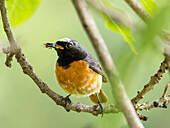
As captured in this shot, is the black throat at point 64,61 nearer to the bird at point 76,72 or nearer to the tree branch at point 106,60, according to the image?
the bird at point 76,72

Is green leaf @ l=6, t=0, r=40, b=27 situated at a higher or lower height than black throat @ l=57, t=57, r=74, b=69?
lower

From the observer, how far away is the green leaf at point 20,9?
4.89 feet

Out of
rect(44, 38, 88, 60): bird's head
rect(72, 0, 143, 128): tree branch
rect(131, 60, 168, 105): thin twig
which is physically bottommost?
rect(72, 0, 143, 128): tree branch

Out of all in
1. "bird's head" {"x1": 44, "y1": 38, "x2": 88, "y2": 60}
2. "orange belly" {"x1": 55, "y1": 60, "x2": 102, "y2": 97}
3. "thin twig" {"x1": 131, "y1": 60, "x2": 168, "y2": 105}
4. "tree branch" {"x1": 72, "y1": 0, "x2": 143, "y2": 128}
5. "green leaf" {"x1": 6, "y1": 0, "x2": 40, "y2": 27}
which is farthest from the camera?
"bird's head" {"x1": 44, "y1": 38, "x2": 88, "y2": 60}

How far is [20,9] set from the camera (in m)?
1.59

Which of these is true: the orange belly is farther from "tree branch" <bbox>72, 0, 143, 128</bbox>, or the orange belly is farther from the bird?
"tree branch" <bbox>72, 0, 143, 128</bbox>

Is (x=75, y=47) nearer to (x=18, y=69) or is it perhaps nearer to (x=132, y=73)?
(x=132, y=73)

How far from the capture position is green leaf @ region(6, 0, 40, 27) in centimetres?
149

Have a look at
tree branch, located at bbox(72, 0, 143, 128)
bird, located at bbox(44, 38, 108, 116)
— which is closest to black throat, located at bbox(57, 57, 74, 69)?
bird, located at bbox(44, 38, 108, 116)

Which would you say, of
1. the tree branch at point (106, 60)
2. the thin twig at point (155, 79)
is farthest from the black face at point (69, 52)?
the tree branch at point (106, 60)

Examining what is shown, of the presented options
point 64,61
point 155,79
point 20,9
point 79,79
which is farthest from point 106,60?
point 64,61

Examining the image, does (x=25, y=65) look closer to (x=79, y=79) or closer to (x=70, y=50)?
(x=79, y=79)

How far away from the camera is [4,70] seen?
8086mm

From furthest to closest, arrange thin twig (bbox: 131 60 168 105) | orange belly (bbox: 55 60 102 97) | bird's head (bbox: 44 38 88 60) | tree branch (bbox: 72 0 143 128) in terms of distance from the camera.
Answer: bird's head (bbox: 44 38 88 60)
orange belly (bbox: 55 60 102 97)
thin twig (bbox: 131 60 168 105)
tree branch (bbox: 72 0 143 128)
